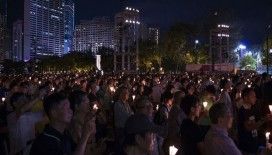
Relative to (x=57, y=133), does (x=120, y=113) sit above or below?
below

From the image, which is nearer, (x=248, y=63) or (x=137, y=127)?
(x=137, y=127)

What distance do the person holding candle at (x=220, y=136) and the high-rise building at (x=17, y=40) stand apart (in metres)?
180

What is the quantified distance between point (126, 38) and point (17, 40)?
85663 millimetres

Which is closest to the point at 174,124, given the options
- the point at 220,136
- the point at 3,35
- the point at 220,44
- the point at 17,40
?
the point at 220,136

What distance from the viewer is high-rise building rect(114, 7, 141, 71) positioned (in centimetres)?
12033

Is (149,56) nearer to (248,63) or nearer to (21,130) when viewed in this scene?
(248,63)

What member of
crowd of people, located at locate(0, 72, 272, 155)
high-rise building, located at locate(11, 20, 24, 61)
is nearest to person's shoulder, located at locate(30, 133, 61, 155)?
crowd of people, located at locate(0, 72, 272, 155)

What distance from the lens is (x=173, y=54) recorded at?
316 ft

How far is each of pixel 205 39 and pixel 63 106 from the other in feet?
326

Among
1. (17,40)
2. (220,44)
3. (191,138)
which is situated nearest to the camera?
(191,138)

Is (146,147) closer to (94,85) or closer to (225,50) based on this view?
(94,85)

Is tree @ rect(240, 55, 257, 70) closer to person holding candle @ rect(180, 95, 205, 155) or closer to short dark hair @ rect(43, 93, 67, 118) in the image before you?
person holding candle @ rect(180, 95, 205, 155)

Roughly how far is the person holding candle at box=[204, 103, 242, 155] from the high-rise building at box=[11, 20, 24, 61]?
179894mm

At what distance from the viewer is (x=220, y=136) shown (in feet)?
16.6
